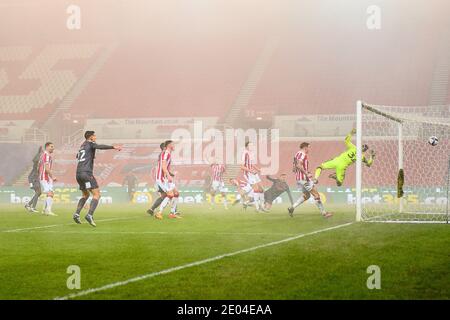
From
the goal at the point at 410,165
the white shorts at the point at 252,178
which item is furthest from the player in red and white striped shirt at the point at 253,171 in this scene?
the goal at the point at 410,165

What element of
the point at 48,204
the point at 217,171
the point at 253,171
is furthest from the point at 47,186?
the point at 217,171

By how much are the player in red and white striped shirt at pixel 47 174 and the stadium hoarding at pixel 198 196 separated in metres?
9.99

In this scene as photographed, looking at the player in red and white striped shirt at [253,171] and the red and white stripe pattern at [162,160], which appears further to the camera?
the player in red and white striped shirt at [253,171]

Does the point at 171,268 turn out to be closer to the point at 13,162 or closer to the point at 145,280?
the point at 145,280

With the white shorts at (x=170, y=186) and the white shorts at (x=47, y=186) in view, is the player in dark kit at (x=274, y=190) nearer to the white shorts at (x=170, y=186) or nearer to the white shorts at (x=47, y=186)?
the white shorts at (x=170, y=186)

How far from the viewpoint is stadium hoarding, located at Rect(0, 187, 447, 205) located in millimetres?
24778

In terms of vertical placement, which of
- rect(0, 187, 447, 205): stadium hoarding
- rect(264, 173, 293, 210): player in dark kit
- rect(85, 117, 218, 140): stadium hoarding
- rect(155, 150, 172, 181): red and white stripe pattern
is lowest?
rect(0, 187, 447, 205): stadium hoarding

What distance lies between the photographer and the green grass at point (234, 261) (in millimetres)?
5270

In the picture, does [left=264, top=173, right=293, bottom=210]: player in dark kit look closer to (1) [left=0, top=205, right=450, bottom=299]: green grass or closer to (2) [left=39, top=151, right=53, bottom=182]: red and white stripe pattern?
(2) [left=39, top=151, right=53, bottom=182]: red and white stripe pattern

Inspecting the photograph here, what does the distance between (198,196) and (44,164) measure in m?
12.1

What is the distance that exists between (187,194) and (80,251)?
20.5 metres

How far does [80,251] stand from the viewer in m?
8.23

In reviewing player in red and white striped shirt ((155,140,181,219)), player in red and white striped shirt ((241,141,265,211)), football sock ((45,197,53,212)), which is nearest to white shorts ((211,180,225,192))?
player in red and white striped shirt ((241,141,265,211))

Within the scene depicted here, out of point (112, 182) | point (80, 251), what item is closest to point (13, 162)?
point (112, 182)
